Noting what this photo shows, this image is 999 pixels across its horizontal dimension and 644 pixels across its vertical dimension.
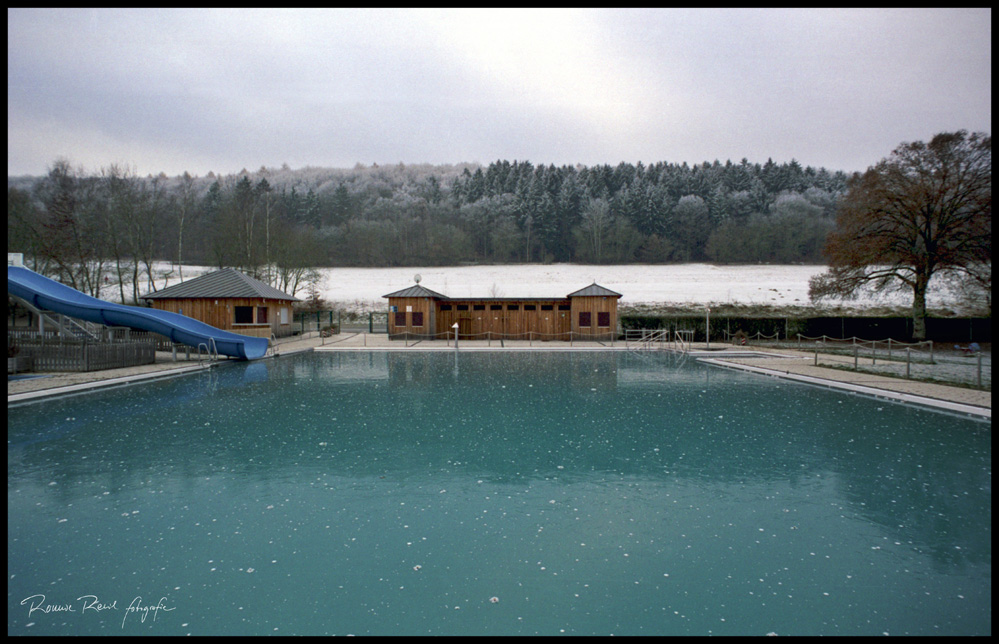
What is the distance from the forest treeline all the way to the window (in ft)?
Result: 34.9

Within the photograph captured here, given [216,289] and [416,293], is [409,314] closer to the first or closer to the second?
[416,293]

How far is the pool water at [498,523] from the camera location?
132 inches

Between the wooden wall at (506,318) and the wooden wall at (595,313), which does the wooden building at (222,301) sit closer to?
the wooden wall at (506,318)

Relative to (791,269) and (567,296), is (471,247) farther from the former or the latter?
(791,269)

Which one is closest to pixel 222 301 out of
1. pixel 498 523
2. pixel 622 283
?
pixel 498 523

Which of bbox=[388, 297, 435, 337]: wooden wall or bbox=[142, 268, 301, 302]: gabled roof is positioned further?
bbox=[388, 297, 435, 337]: wooden wall

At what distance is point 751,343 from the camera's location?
28.2 meters

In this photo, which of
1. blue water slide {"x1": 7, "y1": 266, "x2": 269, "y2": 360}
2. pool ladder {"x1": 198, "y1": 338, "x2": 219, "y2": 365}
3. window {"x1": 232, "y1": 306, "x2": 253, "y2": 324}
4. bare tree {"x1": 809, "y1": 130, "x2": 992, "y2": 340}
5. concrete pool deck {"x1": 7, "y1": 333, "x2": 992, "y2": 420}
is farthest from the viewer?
window {"x1": 232, "y1": 306, "x2": 253, "y2": 324}

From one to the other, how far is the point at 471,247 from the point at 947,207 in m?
42.6

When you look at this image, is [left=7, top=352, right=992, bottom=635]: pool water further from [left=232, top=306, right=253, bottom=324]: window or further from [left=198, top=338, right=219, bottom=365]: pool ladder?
[left=232, top=306, right=253, bottom=324]: window

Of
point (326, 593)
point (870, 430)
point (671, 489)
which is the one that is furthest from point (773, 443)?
point (326, 593)

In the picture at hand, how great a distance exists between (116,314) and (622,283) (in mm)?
35370

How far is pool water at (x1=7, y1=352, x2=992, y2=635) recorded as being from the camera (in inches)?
132
